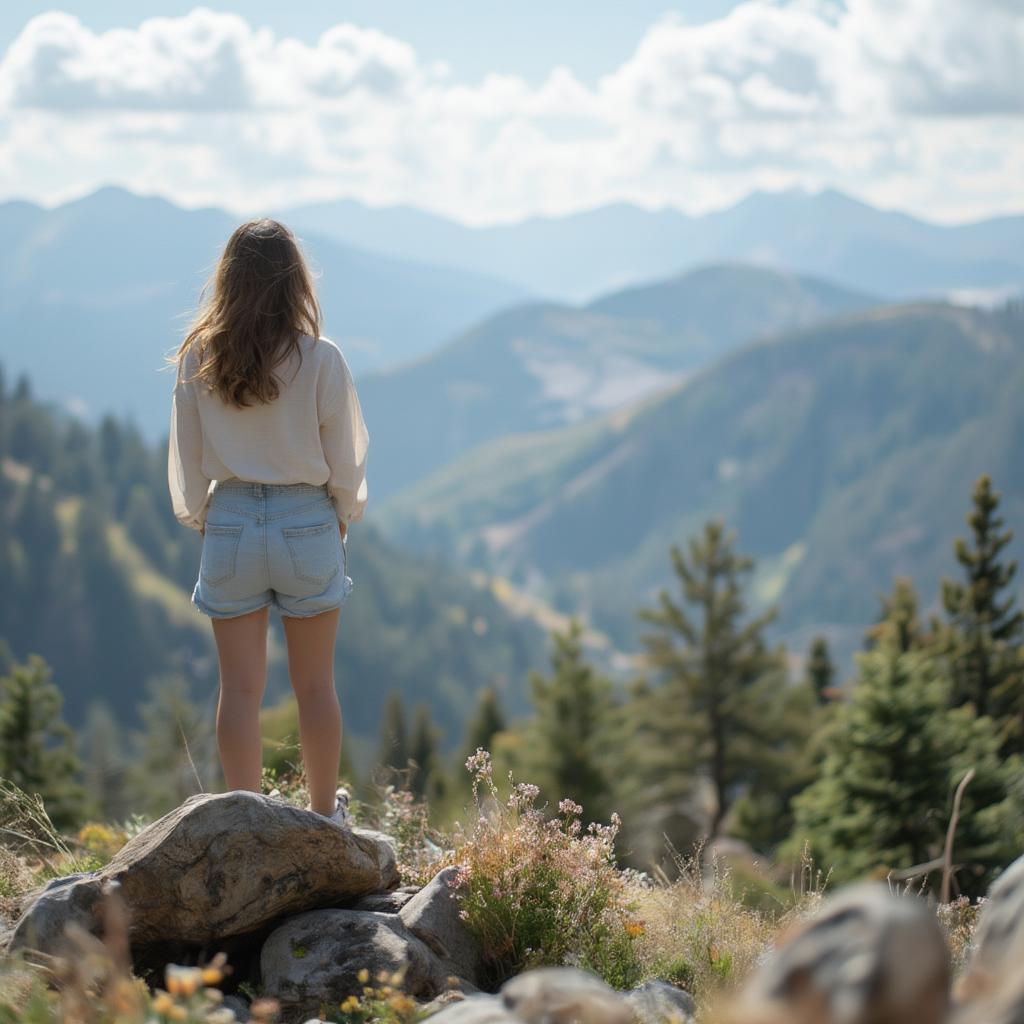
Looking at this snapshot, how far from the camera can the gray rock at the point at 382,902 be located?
224 inches

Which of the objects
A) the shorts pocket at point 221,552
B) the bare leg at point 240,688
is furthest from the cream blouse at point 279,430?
the bare leg at point 240,688

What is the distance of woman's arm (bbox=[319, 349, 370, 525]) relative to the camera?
5.48 meters

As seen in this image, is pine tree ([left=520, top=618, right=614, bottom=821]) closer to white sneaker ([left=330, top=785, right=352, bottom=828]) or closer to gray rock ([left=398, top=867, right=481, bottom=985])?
white sneaker ([left=330, top=785, right=352, bottom=828])

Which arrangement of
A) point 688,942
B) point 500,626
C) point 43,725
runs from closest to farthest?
1. point 688,942
2. point 43,725
3. point 500,626

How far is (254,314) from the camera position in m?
5.29

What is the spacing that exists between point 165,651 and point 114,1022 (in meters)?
154

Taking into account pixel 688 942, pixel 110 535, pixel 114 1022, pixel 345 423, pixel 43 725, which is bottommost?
pixel 110 535

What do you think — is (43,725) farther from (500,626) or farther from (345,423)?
(500,626)

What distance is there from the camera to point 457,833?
587cm

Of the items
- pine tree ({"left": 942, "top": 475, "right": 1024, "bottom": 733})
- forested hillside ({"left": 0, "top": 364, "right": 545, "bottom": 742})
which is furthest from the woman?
forested hillside ({"left": 0, "top": 364, "right": 545, "bottom": 742})

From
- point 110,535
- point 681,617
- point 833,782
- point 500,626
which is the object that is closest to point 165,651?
point 110,535

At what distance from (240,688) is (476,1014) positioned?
2371 millimetres

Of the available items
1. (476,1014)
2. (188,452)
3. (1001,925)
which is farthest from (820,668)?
(1001,925)

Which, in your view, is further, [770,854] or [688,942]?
[770,854]
